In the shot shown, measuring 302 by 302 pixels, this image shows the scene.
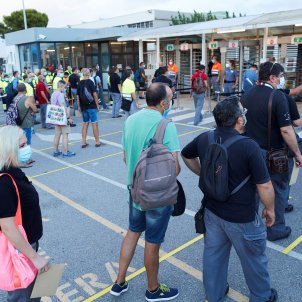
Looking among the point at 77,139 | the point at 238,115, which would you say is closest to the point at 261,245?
the point at 238,115

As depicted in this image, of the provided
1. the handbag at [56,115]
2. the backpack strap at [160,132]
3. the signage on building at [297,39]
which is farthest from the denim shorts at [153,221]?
the signage on building at [297,39]

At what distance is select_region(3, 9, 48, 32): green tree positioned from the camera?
5947 cm

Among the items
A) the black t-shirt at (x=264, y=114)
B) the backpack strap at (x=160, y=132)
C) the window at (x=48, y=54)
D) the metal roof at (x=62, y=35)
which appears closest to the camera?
the backpack strap at (x=160, y=132)

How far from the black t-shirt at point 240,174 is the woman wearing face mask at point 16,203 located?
1305mm

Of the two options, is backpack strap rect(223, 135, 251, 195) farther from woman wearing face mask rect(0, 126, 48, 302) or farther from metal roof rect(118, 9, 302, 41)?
metal roof rect(118, 9, 302, 41)

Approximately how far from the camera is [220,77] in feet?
52.4

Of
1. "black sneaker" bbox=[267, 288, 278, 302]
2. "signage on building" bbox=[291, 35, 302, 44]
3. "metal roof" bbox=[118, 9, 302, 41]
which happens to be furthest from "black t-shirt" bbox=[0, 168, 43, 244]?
"signage on building" bbox=[291, 35, 302, 44]

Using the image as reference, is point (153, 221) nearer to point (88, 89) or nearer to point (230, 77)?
point (88, 89)

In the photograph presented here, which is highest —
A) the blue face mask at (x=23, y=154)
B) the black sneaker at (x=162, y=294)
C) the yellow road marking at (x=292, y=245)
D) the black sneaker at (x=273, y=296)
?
the blue face mask at (x=23, y=154)

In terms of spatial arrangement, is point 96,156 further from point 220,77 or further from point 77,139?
point 220,77

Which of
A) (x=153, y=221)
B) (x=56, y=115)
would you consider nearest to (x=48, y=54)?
(x=56, y=115)

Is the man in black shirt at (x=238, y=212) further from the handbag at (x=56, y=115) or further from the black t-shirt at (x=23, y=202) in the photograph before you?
the handbag at (x=56, y=115)

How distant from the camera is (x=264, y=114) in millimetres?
3650

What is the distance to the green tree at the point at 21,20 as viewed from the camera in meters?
59.5
